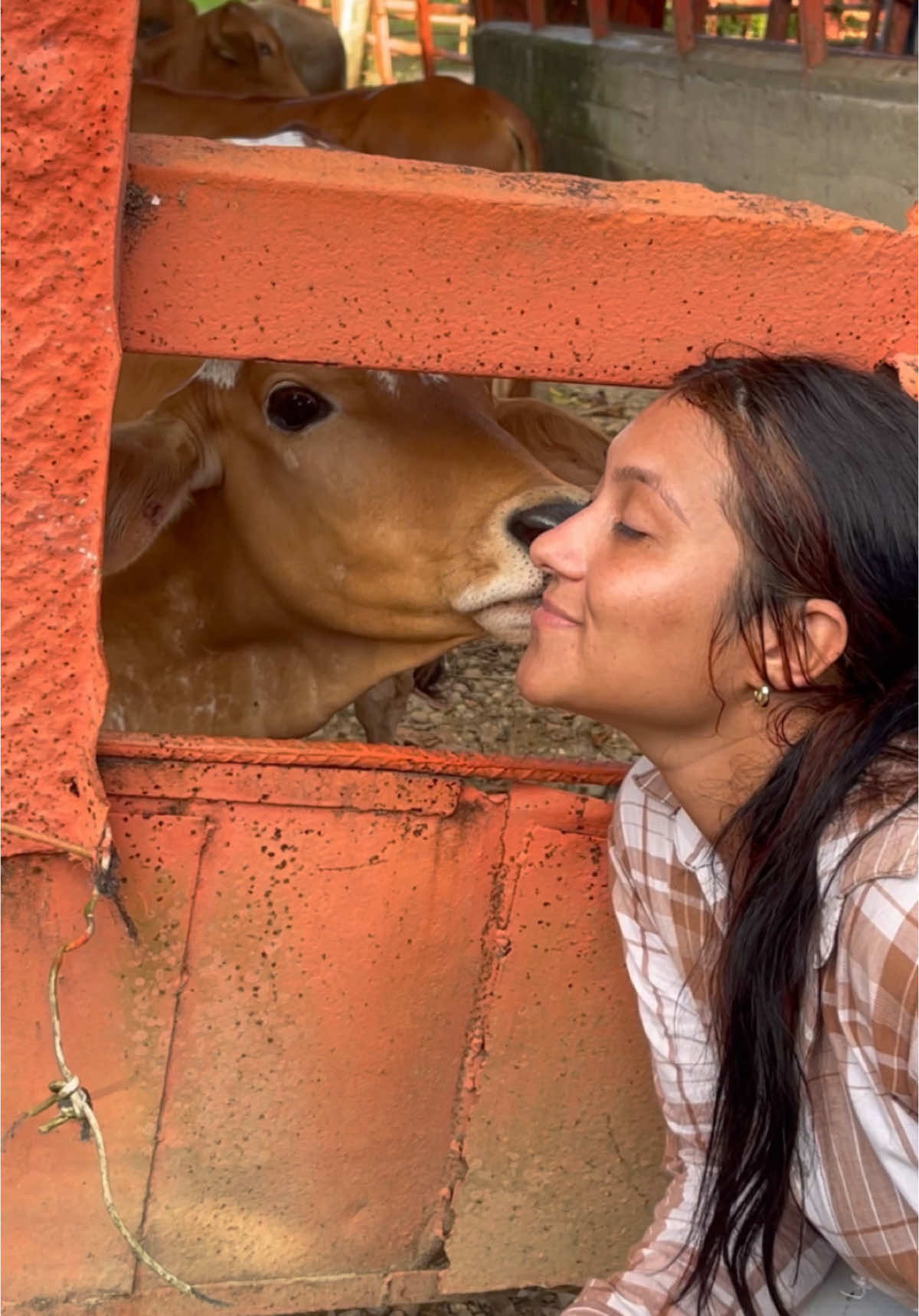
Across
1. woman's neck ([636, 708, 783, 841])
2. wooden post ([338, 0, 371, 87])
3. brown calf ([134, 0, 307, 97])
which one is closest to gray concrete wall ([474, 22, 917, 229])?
brown calf ([134, 0, 307, 97])

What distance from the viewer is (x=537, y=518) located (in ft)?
7.06

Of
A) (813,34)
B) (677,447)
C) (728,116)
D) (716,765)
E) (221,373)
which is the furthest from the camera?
(728,116)

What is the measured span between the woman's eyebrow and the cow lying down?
1.97 ft

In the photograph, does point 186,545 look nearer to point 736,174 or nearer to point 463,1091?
point 463,1091

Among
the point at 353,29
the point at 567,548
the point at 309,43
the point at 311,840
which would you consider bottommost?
the point at 311,840

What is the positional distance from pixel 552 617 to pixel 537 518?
0.60 m

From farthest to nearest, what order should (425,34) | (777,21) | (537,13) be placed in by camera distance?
(425,34)
(537,13)
(777,21)

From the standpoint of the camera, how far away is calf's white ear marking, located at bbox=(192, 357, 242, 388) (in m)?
2.50

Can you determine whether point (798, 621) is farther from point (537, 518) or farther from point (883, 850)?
point (537, 518)

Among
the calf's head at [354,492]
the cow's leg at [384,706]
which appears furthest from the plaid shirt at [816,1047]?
the cow's leg at [384,706]

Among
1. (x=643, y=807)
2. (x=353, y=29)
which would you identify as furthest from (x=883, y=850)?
(x=353, y=29)

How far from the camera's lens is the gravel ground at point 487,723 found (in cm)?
418

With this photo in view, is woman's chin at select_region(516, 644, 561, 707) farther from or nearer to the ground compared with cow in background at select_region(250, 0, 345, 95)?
nearer to the ground

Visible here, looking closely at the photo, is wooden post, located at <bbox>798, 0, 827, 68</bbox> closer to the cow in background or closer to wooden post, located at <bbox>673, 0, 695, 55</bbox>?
wooden post, located at <bbox>673, 0, 695, 55</bbox>
